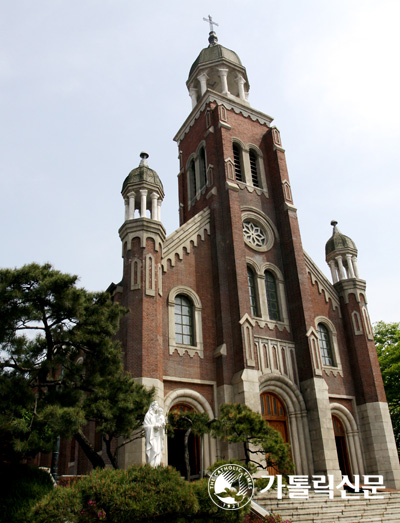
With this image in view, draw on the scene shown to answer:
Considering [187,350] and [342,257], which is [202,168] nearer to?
[342,257]

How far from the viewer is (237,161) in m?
27.7

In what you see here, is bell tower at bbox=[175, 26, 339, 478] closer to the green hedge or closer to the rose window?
the rose window

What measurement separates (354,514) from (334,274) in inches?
564

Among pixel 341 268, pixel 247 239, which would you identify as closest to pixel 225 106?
pixel 247 239

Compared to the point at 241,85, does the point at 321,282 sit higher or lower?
lower

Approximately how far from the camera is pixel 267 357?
21797mm

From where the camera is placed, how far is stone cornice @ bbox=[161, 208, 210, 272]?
72.1 ft

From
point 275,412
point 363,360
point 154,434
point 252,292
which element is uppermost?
point 252,292

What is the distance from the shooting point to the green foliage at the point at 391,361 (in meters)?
30.2

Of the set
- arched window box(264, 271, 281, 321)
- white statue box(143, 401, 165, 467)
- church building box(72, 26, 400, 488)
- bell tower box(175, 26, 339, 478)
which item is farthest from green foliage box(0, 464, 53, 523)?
arched window box(264, 271, 281, 321)

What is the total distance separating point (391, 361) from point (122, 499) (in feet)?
82.8

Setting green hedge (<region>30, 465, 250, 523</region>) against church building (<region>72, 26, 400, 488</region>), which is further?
church building (<region>72, 26, 400, 488</region>)

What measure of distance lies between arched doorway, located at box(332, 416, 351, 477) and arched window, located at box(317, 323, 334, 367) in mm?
2789

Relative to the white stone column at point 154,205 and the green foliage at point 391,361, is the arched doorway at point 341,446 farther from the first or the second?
the white stone column at point 154,205
